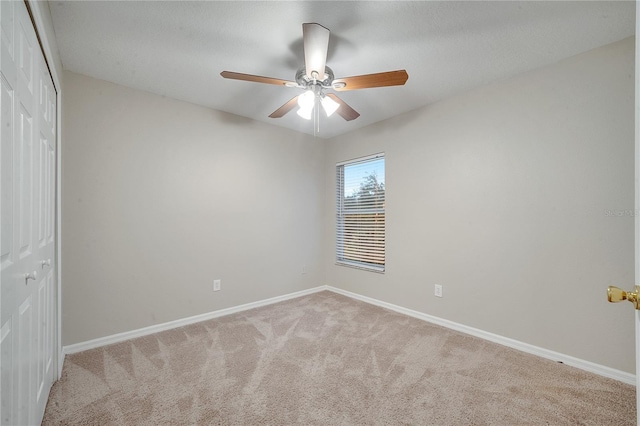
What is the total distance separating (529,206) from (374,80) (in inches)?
66.9

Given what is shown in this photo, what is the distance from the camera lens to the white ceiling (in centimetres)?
165

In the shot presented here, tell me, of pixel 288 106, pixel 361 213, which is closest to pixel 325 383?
pixel 288 106

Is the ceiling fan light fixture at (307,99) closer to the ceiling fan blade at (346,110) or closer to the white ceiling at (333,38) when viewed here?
the ceiling fan blade at (346,110)

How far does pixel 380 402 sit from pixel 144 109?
3139mm

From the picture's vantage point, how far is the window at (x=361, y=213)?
11.7ft

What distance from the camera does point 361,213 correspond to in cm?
380

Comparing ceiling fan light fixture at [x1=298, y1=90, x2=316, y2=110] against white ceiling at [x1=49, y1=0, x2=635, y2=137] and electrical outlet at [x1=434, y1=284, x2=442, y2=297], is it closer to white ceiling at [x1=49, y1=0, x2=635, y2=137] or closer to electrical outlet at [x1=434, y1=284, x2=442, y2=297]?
white ceiling at [x1=49, y1=0, x2=635, y2=137]

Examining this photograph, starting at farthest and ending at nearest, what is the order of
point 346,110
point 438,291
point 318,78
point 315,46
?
point 438,291
point 346,110
point 318,78
point 315,46

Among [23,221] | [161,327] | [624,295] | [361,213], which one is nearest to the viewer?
[624,295]

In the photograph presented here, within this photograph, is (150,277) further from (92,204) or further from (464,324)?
(464,324)

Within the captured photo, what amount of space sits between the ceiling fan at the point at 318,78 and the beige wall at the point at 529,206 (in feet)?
4.20

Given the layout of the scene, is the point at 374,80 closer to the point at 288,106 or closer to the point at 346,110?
the point at 346,110

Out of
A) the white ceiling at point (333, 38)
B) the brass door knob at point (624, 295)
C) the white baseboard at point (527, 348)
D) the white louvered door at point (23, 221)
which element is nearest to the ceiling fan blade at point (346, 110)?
the white ceiling at point (333, 38)

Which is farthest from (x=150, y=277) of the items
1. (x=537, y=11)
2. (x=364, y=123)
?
(x=537, y=11)
